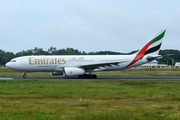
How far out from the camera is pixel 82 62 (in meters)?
36.9

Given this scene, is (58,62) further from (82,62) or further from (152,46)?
(152,46)

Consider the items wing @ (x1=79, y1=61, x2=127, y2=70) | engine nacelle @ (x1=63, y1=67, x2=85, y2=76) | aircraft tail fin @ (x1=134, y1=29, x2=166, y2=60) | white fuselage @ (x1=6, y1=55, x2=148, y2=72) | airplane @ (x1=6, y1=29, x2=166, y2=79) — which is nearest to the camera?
engine nacelle @ (x1=63, y1=67, x2=85, y2=76)

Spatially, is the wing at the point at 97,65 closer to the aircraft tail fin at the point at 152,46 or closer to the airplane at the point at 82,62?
the airplane at the point at 82,62

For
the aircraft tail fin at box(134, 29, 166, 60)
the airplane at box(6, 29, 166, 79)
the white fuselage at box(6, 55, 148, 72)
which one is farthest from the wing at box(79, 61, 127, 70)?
the aircraft tail fin at box(134, 29, 166, 60)

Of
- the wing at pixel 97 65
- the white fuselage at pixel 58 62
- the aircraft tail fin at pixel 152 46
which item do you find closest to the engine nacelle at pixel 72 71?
the wing at pixel 97 65

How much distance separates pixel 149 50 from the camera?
37781mm

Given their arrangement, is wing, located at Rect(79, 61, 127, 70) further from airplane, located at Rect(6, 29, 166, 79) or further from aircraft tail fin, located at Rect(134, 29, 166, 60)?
aircraft tail fin, located at Rect(134, 29, 166, 60)

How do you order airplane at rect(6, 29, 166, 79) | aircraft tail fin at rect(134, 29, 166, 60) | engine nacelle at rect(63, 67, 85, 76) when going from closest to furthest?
engine nacelle at rect(63, 67, 85, 76) < airplane at rect(6, 29, 166, 79) < aircraft tail fin at rect(134, 29, 166, 60)

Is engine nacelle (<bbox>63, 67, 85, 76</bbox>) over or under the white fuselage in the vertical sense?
under

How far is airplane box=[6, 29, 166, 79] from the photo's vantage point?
115 feet

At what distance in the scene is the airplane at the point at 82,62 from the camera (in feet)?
115

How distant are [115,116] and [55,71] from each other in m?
27.9

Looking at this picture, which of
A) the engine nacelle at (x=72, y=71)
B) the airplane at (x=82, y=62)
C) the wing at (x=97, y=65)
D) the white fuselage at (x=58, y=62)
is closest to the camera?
the engine nacelle at (x=72, y=71)

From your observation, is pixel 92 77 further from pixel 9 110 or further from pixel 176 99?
pixel 9 110
